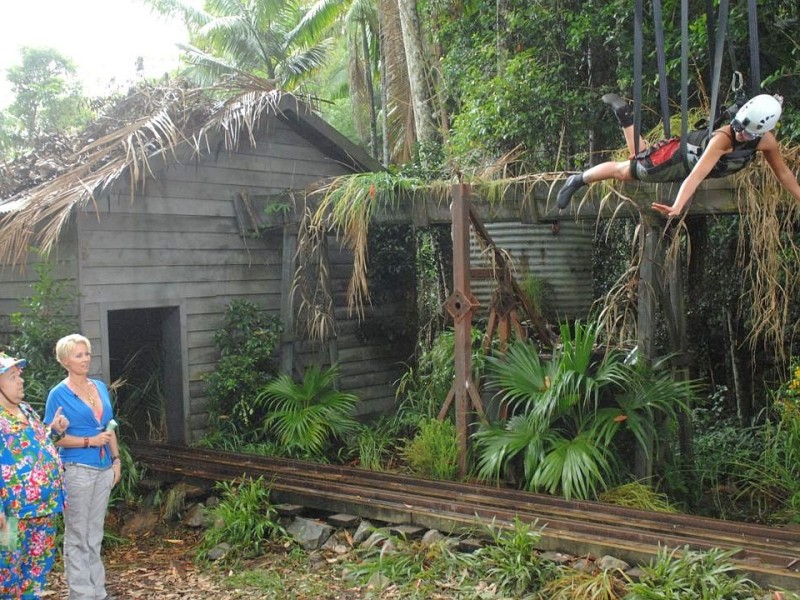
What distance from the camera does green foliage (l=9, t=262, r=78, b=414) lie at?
25.2ft

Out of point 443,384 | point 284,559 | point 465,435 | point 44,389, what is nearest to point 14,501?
point 284,559

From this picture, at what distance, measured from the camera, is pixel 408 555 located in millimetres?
5684

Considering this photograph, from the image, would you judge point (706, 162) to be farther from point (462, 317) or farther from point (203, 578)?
point (203, 578)

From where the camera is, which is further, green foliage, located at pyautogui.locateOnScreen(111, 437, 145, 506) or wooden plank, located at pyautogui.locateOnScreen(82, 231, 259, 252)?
wooden plank, located at pyautogui.locateOnScreen(82, 231, 259, 252)

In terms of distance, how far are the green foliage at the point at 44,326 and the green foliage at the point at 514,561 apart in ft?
14.3

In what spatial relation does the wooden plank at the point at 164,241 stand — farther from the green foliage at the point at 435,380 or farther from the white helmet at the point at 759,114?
the white helmet at the point at 759,114

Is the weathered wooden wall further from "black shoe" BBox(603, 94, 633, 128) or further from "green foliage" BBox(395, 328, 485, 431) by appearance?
"black shoe" BBox(603, 94, 633, 128)

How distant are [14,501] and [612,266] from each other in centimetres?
871

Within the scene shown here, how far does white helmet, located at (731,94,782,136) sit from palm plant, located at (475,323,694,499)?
2.73m

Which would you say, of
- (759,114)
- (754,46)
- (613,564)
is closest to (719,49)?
(754,46)

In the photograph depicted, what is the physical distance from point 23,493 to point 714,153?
162 inches

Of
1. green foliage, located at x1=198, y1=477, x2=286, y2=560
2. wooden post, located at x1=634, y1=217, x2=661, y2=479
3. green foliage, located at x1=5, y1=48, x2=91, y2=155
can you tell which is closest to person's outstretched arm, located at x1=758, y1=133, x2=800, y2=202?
wooden post, located at x1=634, y1=217, x2=661, y2=479

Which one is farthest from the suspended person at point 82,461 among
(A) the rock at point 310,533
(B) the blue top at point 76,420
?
(A) the rock at point 310,533

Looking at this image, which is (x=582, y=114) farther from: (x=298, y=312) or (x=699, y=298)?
(x=298, y=312)
